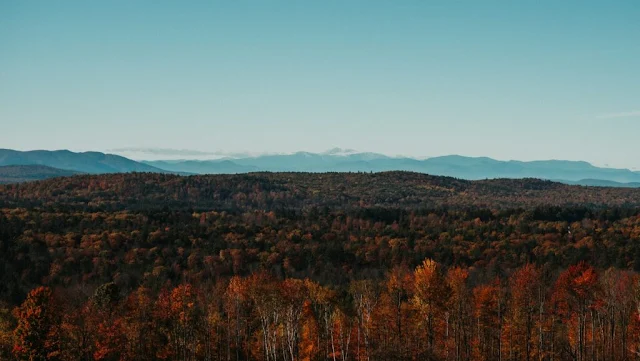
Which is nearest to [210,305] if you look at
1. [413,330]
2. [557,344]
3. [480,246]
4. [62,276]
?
[413,330]

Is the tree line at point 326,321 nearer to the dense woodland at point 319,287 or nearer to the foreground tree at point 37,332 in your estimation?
the foreground tree at point 37,332

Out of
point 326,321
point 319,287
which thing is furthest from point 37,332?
point 319,287

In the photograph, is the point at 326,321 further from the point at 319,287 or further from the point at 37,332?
the point at 37,332

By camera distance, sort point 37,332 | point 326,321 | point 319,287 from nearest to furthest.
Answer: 1. point 37,332
2. point 326,321
3. point 319,287

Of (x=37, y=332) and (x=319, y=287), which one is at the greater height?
(x=319, y=287)

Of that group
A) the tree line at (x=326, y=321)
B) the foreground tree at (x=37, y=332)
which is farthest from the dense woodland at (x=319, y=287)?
the tree line at (x=326, y=321)

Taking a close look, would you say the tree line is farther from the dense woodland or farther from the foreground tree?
the dense woodland

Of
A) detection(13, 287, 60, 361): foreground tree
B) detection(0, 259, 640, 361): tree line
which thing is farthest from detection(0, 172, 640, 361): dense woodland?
detection(0, 259, 640, 361): tree line

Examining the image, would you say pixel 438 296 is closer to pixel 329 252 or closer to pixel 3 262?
pixel 329 252
